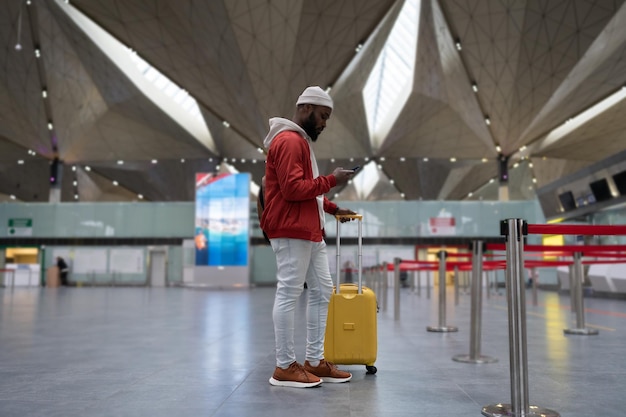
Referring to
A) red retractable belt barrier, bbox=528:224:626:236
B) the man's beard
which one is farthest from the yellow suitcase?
red retractable belt barrier, bbox=528:224:626:236

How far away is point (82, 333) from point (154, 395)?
13.2 ft

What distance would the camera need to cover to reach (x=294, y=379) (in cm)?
365

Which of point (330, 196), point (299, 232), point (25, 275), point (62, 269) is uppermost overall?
point (330, 196)

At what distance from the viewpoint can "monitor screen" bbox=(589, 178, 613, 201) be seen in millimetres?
19094

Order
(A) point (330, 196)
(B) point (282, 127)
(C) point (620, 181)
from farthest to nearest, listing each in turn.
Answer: (A) point (330, 196), (C) point (620, 181), (B) point (282, 127)

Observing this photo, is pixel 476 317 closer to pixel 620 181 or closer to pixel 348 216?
pixel 348 216

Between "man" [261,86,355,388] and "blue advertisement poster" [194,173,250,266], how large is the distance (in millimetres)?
22394

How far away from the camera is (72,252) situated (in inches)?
1278

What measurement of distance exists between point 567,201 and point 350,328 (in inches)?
837

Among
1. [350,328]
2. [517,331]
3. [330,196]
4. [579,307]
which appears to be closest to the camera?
[517,331]

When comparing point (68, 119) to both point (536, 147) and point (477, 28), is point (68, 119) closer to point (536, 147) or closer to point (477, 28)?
point (477, 28)

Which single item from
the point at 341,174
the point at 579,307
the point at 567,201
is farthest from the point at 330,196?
the point at 341,174

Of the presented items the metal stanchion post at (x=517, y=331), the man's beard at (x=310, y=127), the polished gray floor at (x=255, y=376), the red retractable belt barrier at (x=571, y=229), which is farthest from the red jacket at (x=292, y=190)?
the red retractable belt barrier at (x=571, y=229)

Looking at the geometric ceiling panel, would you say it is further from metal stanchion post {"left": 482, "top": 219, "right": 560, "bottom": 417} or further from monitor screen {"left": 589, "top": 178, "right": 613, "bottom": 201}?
metal stanchion post {"left": 482, "top": 219, "right": 560, "bottom": 417}
